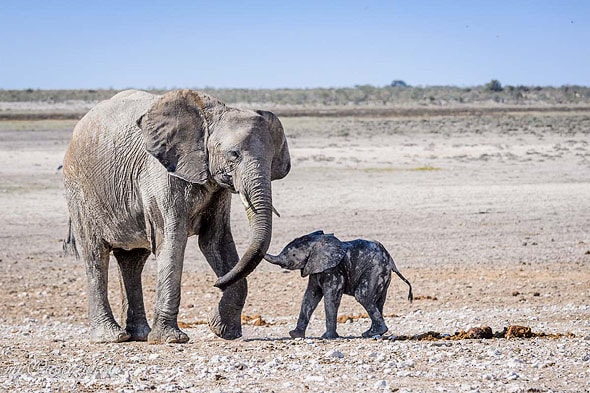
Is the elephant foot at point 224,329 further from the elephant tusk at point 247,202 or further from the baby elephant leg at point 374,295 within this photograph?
the elephant tusk at point 247,202

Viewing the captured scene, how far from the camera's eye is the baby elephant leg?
1173 cm

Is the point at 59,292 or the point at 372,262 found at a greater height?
the point at 372,262

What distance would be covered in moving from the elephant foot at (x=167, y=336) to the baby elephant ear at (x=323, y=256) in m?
1.27

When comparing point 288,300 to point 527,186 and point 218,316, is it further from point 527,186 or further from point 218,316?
point 527,186

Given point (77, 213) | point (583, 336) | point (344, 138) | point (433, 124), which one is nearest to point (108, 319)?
point (77, 213)

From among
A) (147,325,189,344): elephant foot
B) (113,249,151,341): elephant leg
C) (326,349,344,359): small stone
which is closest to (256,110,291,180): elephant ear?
(147,325,189,344): elephant foot

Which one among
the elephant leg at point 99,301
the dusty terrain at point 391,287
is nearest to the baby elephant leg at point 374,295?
the dusty terrain at point 391,287

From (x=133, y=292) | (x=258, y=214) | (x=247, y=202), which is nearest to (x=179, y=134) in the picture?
(x=247, y=202)

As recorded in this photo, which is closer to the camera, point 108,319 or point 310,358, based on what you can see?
point 310,358

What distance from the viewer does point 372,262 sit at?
38.4 ft

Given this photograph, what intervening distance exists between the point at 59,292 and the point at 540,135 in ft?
98.9

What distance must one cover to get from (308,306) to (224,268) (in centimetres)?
88

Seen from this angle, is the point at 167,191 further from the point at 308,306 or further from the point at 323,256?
the point at 308,306

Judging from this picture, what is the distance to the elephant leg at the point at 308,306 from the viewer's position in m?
11.7
